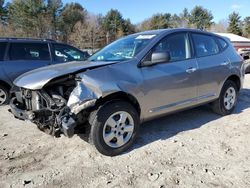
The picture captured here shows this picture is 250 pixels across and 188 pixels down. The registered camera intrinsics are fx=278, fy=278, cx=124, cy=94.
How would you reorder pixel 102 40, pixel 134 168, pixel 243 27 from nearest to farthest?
pixel 134 168 < pixel 102 40 < pixel 243 27

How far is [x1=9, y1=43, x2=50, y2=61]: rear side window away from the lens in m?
7.19

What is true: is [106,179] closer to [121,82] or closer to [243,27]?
[121,82]

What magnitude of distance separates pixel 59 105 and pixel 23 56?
4.16m

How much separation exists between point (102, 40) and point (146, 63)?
38.4 m

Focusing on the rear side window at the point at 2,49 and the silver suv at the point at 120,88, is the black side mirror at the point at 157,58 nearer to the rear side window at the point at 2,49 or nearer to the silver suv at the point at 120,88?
the silver suv at the point at 120,88

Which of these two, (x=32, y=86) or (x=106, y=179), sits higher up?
(x=32, y=86)

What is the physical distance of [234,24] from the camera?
2232 inches

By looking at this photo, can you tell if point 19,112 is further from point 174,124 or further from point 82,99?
point 174,124

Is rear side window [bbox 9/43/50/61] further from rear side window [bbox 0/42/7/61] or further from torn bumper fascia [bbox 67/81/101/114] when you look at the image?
torn bumper fascia [bbox 67/81/101/114]

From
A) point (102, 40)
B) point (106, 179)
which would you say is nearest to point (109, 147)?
point (106, 179)

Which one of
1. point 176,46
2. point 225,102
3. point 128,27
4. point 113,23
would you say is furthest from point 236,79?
point 128,27

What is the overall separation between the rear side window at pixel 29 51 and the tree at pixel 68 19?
105ft

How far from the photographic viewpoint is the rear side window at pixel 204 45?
5.11 m

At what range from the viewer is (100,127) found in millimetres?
3715
